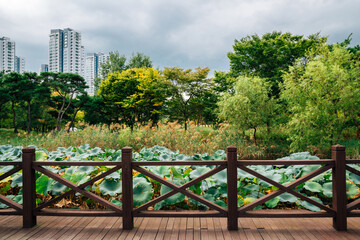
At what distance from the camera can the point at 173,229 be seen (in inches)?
120

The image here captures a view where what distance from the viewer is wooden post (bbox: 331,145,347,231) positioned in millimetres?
2957

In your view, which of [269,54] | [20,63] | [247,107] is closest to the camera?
[247,107]

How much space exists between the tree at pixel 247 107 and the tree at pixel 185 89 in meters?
6.54

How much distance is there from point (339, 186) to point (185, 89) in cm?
1856

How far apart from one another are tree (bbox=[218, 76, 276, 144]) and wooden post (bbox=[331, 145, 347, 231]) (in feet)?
34.8

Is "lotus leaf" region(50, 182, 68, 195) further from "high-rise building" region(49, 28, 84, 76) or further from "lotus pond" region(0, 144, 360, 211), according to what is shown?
"high-rise building" region(49, 28, 84, 76)

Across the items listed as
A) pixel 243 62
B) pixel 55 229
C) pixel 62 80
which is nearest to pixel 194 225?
pixel 55 229

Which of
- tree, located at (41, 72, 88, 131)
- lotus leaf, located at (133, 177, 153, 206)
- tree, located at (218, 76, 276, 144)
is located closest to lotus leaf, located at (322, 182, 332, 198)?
lotus leaf, located at (133, 177, 153, 206)

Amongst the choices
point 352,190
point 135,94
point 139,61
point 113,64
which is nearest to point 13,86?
point 135,94

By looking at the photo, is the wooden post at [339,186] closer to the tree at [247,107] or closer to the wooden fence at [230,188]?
the wooden fence at [230,188]

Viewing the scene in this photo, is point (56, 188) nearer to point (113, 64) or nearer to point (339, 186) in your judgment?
point (339, 186)

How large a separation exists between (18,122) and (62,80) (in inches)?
271

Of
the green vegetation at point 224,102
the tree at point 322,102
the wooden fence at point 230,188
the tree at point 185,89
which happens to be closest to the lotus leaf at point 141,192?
the wooden fence at point 230,188

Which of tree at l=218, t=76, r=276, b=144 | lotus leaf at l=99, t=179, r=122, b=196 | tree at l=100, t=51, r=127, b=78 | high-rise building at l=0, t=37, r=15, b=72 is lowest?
lotus leaf at l=99, t=179, r=122, b=196
